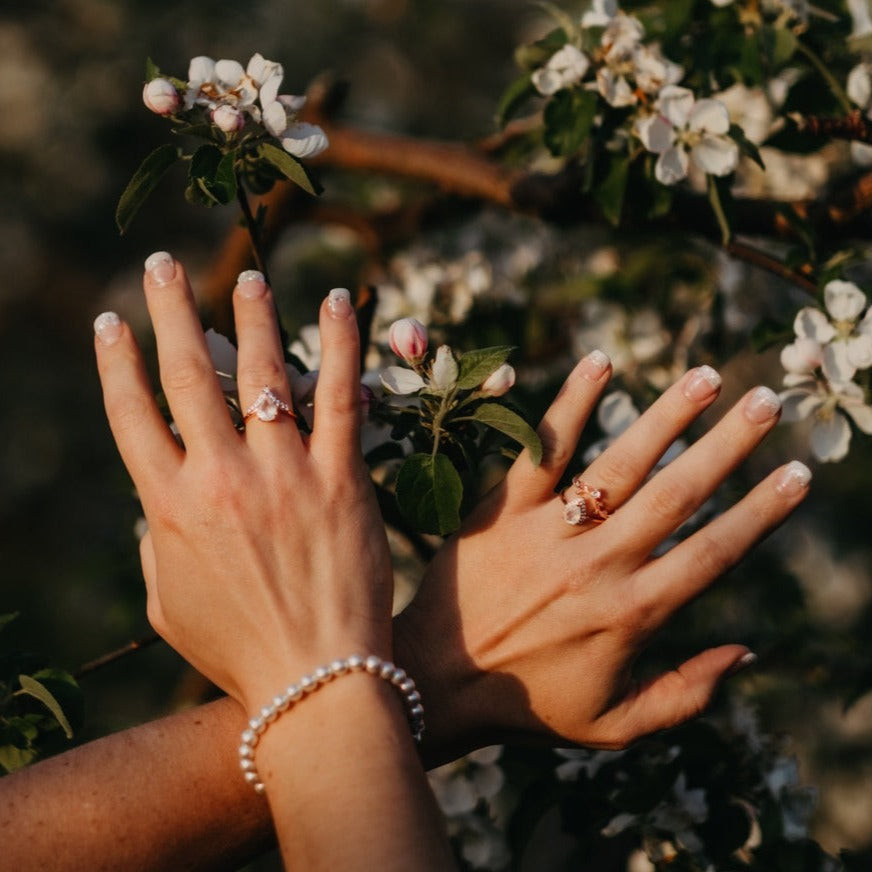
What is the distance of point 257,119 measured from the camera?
1228 mm

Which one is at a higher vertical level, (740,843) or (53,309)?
(740,843)

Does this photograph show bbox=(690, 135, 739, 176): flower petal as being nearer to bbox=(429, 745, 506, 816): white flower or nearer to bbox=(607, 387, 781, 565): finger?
bbox=(607, 387, 781, 565): finger

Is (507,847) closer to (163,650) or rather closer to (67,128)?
(163,650)

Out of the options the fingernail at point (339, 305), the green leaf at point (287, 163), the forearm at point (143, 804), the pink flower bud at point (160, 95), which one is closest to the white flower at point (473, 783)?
the forearm at point (143, 804)

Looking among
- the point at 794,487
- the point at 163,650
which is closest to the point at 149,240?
the point at 163,650

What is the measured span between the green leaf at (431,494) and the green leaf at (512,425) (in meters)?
0.07

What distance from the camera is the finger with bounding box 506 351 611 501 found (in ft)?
4.15

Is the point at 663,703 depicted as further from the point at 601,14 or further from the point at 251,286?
the point at 601,14

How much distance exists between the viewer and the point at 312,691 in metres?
1.10

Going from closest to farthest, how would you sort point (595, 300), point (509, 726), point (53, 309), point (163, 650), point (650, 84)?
point (509, 726), point (650, 84), point (595, 300), point (163, 650), point (53, 309)

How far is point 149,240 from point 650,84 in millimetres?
5290

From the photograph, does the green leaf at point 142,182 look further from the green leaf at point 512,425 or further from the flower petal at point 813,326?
the flower petal at point 813,326

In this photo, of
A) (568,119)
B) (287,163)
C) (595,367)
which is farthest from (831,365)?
(287,163)

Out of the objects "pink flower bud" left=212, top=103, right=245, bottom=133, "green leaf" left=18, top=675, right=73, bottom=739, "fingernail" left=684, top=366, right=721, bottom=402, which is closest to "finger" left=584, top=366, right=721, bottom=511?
"fingernail" left=684, top=366, right=721, bottom=402
